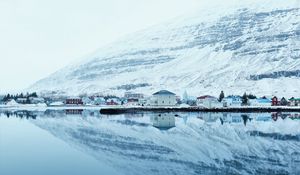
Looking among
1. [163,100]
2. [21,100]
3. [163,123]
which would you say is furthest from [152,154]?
[21,100]

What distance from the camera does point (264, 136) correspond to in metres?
38.8

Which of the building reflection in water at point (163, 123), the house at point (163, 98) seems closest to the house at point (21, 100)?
the house at point (163, 98)

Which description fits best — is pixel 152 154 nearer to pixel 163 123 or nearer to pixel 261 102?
pixel 163 123

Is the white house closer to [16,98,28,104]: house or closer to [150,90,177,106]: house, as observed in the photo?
[150,90,177,106]: house

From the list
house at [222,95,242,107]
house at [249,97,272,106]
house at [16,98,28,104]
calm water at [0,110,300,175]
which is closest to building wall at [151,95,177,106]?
house at [222,95,242,107]

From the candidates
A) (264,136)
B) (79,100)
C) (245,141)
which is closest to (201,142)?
(245,141)

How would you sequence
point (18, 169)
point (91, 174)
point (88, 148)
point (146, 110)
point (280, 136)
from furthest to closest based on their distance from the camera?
point (146, 110), point (280, 136), point (88, 148), point (18, 169), point (91, 174)

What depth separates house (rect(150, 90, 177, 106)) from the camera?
390 ft

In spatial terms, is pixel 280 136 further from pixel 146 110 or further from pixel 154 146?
pixel 146 110

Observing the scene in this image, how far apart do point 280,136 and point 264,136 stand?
138 centimetres

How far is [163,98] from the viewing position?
391 feet

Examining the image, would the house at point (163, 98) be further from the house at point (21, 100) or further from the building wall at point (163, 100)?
the house at point (21, 100)

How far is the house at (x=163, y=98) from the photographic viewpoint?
119 meters

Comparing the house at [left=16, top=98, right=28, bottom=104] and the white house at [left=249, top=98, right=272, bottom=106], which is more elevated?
the house at [left=16, top=98, right=28, bottom=104]
